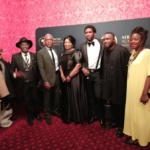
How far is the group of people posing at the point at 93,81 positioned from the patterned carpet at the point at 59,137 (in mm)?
127

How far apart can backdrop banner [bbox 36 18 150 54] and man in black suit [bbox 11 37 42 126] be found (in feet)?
2.77

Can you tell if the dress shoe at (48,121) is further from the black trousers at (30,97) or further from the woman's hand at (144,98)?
the woman's hand at (144,98)

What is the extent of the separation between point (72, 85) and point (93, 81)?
390 mm

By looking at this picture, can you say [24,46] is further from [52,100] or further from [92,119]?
[92,119]

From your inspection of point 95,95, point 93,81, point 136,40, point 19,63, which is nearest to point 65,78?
point 93,81

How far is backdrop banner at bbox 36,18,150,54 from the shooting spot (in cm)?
321

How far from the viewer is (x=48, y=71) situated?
3299mm

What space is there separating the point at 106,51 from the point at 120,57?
0.29 m

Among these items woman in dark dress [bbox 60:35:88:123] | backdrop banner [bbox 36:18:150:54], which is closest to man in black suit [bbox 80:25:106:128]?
woman in dark dress [bbox 60:35:88:123]

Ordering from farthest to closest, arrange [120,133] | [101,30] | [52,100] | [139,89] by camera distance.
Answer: [52,100] → [101,30] → [120,133] → [139,89]

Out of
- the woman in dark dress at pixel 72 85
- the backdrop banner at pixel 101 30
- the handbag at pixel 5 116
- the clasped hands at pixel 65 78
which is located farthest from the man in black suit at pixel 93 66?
the handbag at pixel 5 116

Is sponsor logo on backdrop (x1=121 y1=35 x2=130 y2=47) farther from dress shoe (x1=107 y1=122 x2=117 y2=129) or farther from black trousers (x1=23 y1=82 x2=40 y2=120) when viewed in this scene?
black trousers (x1=23 y1=82 x2=40 y2=120)

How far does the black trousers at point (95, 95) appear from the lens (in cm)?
308

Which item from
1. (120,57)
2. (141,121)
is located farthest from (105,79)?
(141,121)
